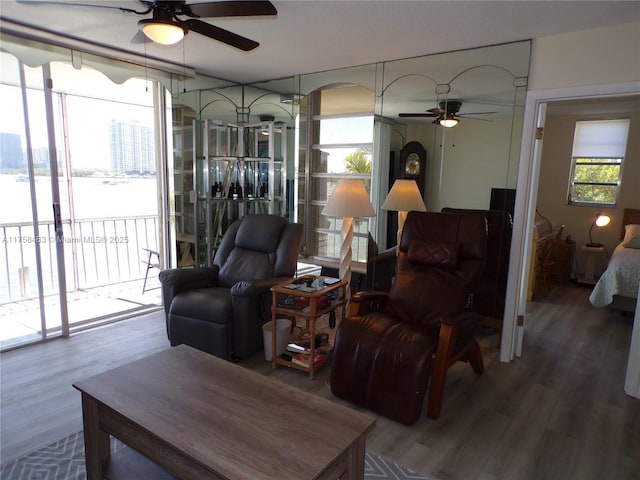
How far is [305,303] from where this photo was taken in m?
2.94

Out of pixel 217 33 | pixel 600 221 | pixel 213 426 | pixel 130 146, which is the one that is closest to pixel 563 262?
pixel 600 221

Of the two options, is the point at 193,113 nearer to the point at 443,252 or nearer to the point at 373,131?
the point at 373,131

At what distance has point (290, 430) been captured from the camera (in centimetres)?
149

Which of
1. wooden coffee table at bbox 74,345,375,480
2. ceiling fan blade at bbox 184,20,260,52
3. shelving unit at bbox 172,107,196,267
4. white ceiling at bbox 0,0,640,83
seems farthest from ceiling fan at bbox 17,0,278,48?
shelving unit at bbox 172,107,196,267

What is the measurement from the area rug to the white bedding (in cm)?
319

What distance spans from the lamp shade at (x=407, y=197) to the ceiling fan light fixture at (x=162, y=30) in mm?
2054

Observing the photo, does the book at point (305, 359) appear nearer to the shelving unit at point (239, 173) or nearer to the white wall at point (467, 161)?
the white wall at point (467, 161)

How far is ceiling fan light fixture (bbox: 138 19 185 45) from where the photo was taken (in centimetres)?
188

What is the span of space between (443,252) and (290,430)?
1763 millimetres

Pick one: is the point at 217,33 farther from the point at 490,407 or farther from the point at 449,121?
the point at 490,407

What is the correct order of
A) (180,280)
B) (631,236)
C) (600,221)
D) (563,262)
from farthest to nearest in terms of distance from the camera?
(563,262) < (600,221) < (631,236) < (180,280)

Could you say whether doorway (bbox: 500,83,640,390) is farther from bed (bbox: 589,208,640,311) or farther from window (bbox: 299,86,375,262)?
bed (bbox: 589,208,640,311)

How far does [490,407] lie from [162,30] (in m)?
2.85

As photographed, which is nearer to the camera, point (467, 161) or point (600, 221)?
point (467, 161)
